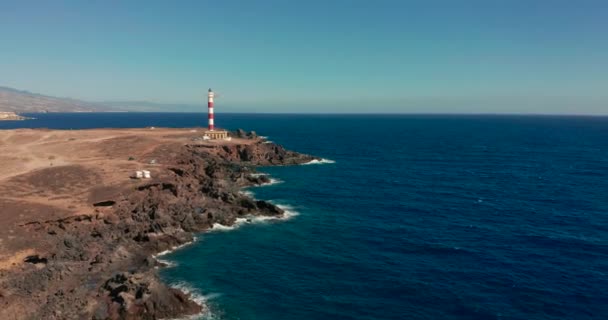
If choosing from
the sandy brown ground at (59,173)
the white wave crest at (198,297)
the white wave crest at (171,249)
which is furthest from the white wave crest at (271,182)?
the white wave crest at (198,297)

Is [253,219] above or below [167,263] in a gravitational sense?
above

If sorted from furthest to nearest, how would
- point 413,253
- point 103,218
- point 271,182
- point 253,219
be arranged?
point 271,182 → point 253,219 → point 103,218 → point 413,253

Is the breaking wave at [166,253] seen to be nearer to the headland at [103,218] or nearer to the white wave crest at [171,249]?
the white wave crest at [171,249]

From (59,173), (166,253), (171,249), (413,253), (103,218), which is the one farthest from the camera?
(59,173)

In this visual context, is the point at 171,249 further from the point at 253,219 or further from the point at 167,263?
the point at 253,219

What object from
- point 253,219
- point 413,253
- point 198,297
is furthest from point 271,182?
point 198,297

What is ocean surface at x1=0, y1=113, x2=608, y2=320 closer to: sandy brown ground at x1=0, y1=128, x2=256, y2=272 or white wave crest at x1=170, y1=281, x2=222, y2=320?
white wave crest at x1=170, y1=281, x2=222, y2=320

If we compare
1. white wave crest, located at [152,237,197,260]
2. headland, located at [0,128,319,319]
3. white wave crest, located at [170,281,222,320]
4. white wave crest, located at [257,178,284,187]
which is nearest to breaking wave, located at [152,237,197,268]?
white wave crest, located at [152,237,197,260]
